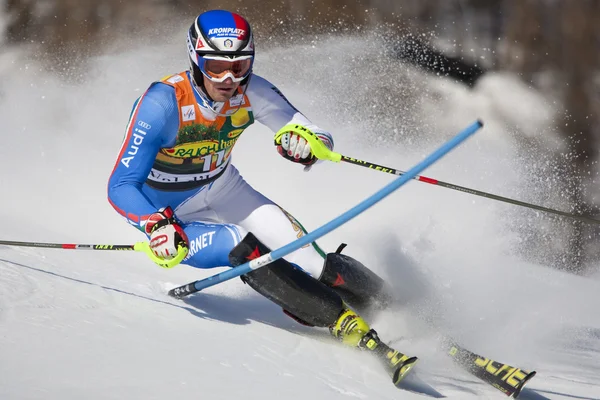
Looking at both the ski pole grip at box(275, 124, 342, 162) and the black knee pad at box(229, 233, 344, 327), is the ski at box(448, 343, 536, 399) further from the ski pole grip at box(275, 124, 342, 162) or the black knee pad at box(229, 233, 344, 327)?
the ski pole grip at box(275, 124, 342, 162)

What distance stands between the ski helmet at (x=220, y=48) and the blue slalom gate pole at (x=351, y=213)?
0.94 metres

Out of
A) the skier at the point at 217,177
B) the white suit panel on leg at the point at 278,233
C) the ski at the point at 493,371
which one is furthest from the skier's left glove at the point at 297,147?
the ski at the point at 493,371

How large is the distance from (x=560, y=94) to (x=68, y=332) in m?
6.63

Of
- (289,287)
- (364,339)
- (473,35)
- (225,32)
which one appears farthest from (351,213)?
(473,35)

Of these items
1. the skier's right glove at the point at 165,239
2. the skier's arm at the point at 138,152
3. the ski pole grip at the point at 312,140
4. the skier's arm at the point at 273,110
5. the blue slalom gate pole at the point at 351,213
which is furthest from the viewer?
the skier's arm at the point at 273,110

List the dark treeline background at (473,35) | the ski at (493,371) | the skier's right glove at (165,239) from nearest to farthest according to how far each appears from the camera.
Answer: the skier's right glove at (165,239)
the ski at (493,371)
the dark treeline background at (473,35)

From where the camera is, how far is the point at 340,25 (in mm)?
9594

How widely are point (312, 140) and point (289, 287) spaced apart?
82cm

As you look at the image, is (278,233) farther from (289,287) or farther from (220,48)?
(220,48)

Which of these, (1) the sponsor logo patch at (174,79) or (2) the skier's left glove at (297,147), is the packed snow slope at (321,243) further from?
(1) the sponsor logo patch at (174,79)

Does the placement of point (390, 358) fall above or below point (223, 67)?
below

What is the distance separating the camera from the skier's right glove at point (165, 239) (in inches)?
144

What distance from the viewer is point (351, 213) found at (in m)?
3.58

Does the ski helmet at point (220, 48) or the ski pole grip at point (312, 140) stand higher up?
the ski helmet at point (220, 48)
